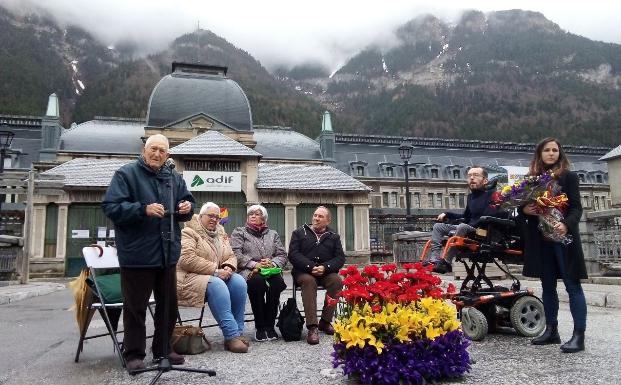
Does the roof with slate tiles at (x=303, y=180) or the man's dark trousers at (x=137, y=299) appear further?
the roof with slate tiles at (x=303, y=180)

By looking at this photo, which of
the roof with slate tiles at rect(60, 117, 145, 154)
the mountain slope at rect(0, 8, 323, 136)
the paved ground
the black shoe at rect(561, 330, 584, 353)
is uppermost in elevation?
the mountain slope at rect(0, 8, 323, 136)

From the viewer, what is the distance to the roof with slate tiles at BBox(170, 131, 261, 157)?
77.8ft

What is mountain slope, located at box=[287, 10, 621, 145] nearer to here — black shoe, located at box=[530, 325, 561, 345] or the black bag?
the black bag

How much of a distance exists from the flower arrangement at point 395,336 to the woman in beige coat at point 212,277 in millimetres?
1806

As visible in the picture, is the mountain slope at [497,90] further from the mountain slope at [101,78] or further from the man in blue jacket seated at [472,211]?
the man in blue jacket seated at [472,211]

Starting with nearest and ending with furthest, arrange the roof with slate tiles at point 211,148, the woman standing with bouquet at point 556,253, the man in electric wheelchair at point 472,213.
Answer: the woman standing with bouquet at point 556,253 → the man in electric wheelchair at point 472,213 → the roof with slate tiles at point 211,148

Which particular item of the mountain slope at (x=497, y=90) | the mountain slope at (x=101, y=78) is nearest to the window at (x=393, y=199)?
the mountain slope at (x=101, y=78)

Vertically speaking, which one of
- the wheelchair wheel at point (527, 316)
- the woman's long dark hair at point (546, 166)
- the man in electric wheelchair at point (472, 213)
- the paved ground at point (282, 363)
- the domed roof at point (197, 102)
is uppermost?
the domed roof at point (197, 102)

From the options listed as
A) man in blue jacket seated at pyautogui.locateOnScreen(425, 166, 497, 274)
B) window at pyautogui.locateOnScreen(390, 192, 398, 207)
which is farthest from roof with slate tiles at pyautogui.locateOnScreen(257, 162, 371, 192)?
window at pyautogui.locateOnScreen(390, 192, 398, 207)

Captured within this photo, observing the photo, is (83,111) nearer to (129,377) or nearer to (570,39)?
(129,377)

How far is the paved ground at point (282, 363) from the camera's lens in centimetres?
413

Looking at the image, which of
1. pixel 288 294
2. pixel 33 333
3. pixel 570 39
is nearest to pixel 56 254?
pixel 288 294

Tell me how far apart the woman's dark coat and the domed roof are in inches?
1532

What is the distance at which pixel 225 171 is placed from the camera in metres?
24.4
